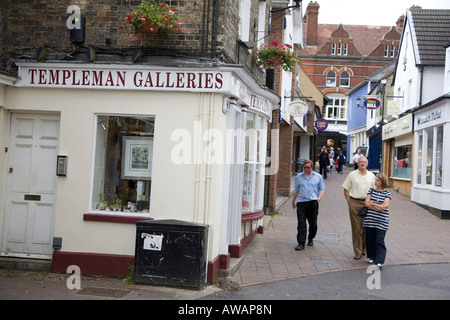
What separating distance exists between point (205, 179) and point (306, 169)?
3.38 metres

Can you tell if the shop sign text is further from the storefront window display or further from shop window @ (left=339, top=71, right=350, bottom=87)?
shop window @ (left=339, top=71, right=350, bottom=87)

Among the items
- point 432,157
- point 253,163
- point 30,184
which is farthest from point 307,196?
point 432,157

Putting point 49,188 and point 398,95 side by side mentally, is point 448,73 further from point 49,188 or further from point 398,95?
point 49,188

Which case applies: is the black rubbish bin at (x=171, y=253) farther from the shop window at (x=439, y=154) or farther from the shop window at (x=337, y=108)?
the shop window at (x=337, y=108)

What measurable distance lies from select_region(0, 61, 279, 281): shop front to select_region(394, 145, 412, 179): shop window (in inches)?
616

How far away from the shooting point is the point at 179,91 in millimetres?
7641

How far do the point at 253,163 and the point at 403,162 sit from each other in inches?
589

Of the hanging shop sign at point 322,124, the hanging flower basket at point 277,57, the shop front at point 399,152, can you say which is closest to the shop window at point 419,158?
the shop front at point 399,152

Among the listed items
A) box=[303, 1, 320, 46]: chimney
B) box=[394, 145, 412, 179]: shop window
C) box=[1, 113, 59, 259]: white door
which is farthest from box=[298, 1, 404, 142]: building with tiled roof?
box=[1, 113, 59, 259]: white door

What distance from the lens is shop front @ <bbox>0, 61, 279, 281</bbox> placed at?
7598 mm

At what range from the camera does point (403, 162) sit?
23.2 metres

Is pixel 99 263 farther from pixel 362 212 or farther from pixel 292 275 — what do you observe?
pixel 362 212

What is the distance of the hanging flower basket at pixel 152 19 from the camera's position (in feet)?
24.2
